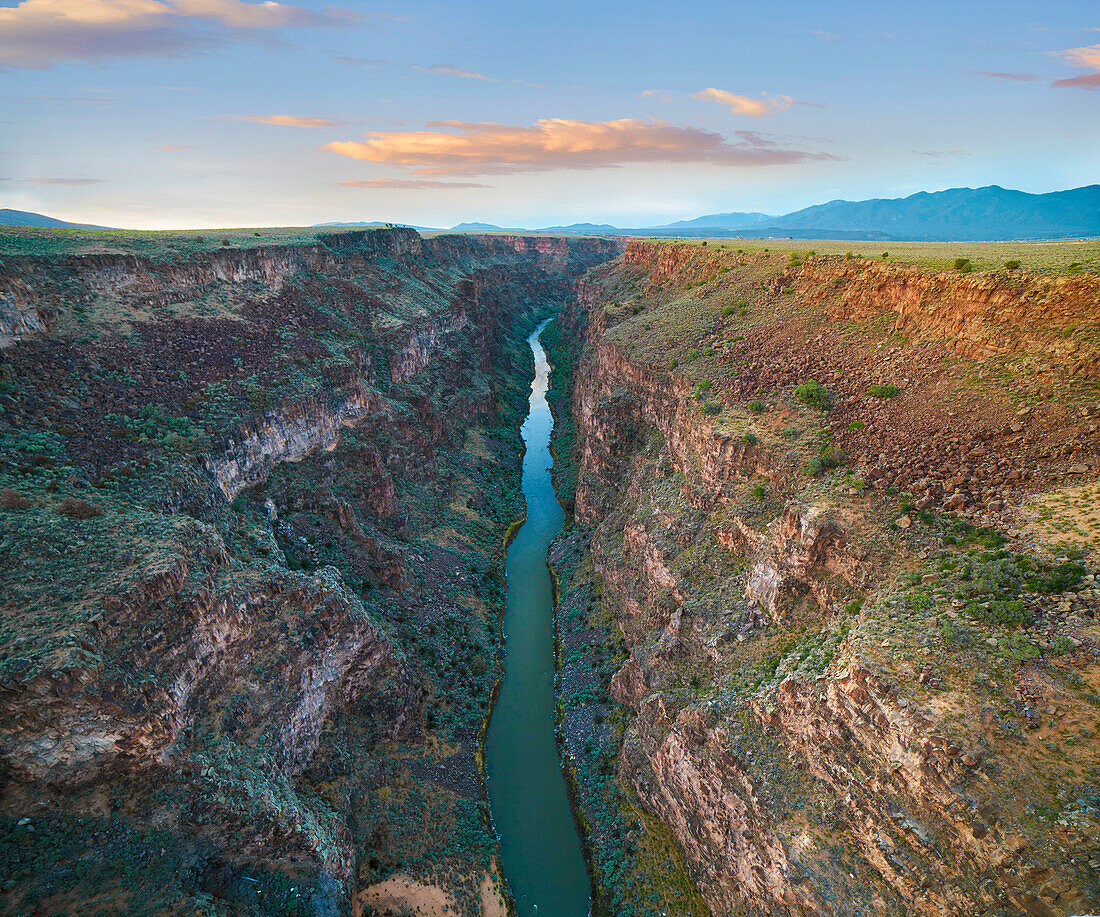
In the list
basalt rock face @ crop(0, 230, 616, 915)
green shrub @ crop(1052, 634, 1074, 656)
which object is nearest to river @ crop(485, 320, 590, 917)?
basalt rock face @ crop(0, 230, 616, 915)

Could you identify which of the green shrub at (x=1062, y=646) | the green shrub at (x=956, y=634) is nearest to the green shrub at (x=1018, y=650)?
the green shrub at (x=1062, y=646)

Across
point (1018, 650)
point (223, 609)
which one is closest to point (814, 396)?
point (1018, 650)

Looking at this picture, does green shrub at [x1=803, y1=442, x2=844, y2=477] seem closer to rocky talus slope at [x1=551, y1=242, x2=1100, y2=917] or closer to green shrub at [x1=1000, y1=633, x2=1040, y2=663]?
rocky talus slope at [x1=551, y1=242, x2=1100, y2=917]

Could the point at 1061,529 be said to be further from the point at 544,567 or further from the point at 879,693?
the point at 544,567

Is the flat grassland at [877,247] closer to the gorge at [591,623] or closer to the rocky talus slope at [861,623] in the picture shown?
→ the gorge at [591,623]

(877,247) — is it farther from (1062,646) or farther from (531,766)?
(531,766)
